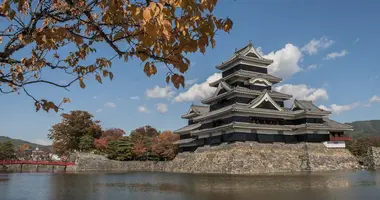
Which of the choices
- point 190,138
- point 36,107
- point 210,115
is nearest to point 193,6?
point 36,107

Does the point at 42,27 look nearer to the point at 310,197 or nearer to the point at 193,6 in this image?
the point at 193,6

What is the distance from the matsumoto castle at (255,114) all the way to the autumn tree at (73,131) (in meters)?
21.1

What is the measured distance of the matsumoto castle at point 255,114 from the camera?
2798 cm

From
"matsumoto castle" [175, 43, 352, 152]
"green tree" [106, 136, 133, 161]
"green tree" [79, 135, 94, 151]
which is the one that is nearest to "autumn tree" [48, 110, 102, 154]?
"green tree" [79, 135, 94, 151]

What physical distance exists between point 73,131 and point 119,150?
8819 mm

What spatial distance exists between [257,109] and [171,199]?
61.4 ft

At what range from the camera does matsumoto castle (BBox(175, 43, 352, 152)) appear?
28.0 m

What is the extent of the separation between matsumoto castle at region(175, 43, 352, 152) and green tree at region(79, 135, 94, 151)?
1993 cm

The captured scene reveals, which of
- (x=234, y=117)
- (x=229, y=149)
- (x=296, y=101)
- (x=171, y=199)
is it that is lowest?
(x=171, y=199)

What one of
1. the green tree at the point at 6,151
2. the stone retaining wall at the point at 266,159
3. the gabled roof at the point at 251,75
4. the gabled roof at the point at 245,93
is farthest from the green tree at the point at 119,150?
the gabled roof at the point at 251,75

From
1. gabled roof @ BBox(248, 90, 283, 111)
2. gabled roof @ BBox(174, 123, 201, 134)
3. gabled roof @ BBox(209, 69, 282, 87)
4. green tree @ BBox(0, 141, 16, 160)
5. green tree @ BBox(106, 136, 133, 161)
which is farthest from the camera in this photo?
green tree @ BBox(0, 141, 16, 160)

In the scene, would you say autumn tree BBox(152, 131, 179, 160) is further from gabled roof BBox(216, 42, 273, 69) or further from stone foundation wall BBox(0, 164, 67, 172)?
gabled roof BBox(216, 42, 273, 69)

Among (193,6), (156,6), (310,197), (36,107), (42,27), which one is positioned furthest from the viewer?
(310,197)

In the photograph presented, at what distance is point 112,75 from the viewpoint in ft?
15.0
